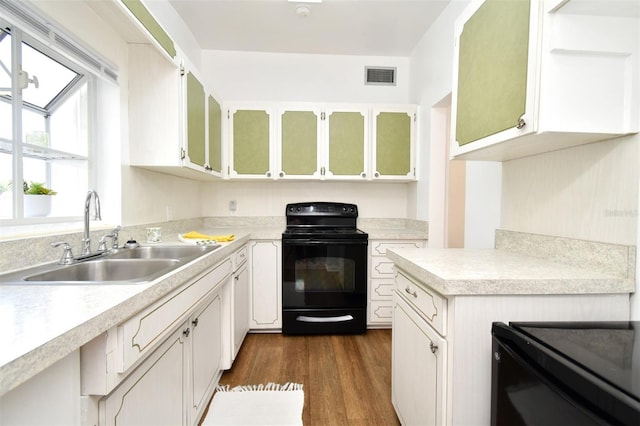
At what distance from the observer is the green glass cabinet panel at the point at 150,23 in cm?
131

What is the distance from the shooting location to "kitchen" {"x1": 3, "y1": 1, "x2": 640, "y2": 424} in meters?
1.07

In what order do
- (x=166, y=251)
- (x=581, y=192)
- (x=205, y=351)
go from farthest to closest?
(x=166, y=251) → (x=205, y=351) → (x=581, y=192)

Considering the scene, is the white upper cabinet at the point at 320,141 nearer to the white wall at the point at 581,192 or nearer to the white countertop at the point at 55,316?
the white wall at the point at 581,192

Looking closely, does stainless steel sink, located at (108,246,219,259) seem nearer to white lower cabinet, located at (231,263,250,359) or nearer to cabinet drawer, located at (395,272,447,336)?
white lower cabinet, located at (231,263,250,359)

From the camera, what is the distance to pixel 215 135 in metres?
2.48

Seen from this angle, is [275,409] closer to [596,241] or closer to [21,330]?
[21,330]

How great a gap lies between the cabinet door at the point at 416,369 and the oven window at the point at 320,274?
1042mm

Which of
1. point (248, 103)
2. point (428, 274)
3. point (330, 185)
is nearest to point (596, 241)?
point (428, 274)

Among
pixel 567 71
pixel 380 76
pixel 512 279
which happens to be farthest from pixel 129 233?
pixel 380 76

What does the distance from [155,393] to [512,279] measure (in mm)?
1285

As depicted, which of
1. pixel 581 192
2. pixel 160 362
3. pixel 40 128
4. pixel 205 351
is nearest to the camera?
pixel 160 362

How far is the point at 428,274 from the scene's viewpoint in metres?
1.03

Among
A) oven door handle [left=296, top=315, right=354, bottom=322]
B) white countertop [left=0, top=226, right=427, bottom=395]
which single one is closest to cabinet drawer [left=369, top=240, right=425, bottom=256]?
oven door handle [left=296, top=315, right=354, bottom=322]

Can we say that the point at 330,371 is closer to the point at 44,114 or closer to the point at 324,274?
the point at 324,274
